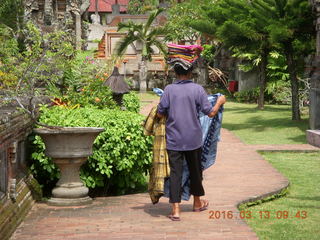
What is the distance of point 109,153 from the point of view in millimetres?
7926

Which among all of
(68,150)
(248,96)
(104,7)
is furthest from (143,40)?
(104,7)

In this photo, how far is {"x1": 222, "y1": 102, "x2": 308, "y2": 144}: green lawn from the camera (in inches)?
631

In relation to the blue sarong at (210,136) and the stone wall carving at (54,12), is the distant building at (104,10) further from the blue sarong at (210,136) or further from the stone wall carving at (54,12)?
the blue sarong at (210,136)

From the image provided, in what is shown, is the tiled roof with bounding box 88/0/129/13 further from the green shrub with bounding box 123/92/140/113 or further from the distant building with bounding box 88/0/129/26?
the green shrub with bounding box 123/92/140/113

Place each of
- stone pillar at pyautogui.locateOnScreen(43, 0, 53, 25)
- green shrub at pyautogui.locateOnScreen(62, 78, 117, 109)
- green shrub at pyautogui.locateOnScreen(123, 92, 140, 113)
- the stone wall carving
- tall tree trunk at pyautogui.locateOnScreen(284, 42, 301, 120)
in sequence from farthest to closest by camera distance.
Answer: stone pillar at pyautogui.locateOnScreen(43, 0, 53, 25) < the stone wall carving < tall tree trunk at pyautogui.locateOnScreen(284, 42, 301, 120) < green shrub at pyautogui.locateOnScreen(123, 92, 140, 113) < green shrub at pyautogui.locateOnScreen(62, 78, 117, 109)

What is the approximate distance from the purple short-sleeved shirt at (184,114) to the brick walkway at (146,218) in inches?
31.4

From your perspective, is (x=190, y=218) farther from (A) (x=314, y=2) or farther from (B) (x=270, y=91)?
(B) (x=270, y=91)

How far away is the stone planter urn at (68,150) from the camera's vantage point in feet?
24.5

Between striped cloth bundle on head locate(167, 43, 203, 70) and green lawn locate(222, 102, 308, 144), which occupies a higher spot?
striped cloth bundle on head locate(167, 43, 203, 70)

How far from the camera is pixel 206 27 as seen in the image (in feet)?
74.2

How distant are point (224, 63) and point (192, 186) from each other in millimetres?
31450

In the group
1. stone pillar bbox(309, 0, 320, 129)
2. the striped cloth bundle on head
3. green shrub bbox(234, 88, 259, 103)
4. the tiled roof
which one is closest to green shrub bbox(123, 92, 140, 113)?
stone pillar bbox(309, 0, 320, 129)

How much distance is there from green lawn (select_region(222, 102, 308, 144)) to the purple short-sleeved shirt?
880 centimetres

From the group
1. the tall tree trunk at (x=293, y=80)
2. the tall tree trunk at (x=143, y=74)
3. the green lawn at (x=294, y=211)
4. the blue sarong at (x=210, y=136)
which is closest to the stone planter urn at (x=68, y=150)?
the blue sarong at (x=210, y=136)
